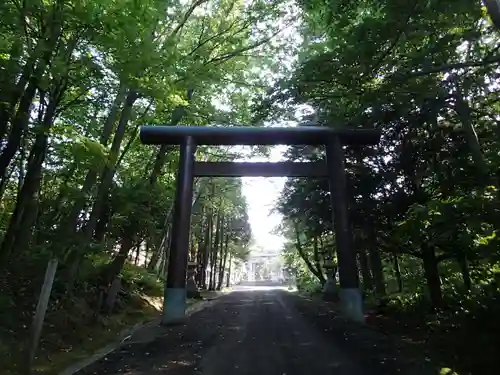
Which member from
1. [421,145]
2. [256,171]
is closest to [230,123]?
[256,171]

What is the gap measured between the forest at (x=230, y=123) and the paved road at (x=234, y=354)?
1.06 meters

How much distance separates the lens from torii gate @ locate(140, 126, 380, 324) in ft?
29.9

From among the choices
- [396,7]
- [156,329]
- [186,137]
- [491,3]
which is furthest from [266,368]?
[186,137]

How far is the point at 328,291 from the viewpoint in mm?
18281

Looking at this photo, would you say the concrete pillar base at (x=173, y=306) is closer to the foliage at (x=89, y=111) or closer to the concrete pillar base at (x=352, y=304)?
the foliage at (x=89, y=111)

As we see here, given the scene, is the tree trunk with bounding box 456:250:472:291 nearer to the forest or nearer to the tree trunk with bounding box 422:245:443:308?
the forest

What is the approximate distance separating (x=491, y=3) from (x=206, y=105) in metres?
8.64

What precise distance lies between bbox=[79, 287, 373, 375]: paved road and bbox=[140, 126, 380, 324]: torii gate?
1.07m

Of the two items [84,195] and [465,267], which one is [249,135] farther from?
[465,267]

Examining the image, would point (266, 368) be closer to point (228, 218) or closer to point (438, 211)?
point (438, 211)

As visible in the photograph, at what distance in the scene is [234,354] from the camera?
19.9 feet

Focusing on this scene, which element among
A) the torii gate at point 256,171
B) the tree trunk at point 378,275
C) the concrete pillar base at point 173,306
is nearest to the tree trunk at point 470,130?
the torii gate at point 256,171

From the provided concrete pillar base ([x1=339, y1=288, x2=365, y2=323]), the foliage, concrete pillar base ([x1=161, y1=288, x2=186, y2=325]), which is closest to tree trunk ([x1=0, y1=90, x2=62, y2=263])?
the foliage

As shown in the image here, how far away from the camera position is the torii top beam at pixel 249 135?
968cm
